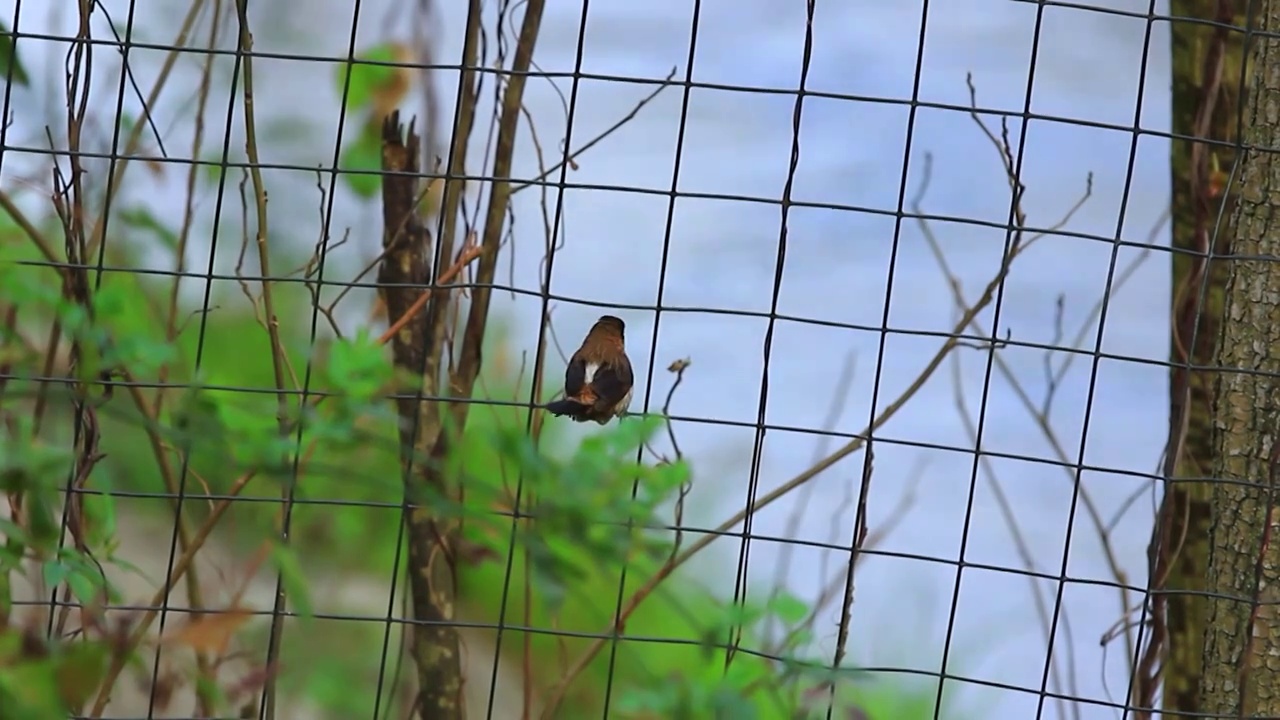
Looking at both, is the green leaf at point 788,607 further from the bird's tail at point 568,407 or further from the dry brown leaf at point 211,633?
the dry brown leaf at point 211,633

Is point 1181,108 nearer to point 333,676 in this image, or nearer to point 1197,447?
point 1197,447

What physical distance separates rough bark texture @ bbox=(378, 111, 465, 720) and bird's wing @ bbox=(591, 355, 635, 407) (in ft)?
1.42

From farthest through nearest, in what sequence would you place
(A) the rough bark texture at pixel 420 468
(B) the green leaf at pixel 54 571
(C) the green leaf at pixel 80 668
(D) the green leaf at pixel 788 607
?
1. (A) the rough bark texture at pixel 420 468
2. (D) the green leaf at pixel 788 607
3. (B) the green leaf at pixel 54 571
4. (C) the green leaf at pixel 80 668

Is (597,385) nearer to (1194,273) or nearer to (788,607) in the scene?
(788,607)

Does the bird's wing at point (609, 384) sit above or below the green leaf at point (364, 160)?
below

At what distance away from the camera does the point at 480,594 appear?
341cm

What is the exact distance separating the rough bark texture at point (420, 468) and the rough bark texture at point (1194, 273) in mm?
987

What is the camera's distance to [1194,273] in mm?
2090

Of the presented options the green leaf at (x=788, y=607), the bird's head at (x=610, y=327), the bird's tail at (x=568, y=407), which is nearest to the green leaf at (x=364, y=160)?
the bird's head at (x=610, y=327)

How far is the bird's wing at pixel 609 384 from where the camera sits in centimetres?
164

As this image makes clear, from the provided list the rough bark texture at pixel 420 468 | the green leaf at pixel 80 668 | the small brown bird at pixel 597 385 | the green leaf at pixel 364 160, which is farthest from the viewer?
the green leaf at pixel 364 160

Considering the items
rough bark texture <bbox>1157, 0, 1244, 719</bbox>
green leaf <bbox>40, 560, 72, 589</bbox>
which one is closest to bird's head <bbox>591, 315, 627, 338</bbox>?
green leaf <bbox>40, 560, 72, 589</bbox>

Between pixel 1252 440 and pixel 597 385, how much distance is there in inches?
30.5

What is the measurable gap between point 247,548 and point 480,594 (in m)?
0.55
